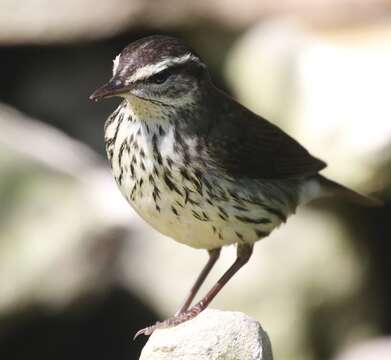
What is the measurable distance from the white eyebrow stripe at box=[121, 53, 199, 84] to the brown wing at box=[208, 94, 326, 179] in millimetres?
435

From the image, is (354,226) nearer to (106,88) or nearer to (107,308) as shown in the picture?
(107,308)

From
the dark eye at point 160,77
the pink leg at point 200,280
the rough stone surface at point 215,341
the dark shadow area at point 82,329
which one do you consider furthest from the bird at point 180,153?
the dark shadow area at point 82,329

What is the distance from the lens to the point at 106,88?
5613 mm

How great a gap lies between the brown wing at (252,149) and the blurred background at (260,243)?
2.59 m

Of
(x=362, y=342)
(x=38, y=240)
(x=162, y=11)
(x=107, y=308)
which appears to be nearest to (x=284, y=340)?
(x=362, y=342)

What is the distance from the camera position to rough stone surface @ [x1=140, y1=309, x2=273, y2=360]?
4906 mm

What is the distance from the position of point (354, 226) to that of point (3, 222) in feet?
8.52

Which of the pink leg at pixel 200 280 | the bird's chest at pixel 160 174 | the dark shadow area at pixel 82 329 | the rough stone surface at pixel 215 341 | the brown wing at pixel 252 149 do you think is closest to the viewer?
the rough stone surface at pixel 215 341

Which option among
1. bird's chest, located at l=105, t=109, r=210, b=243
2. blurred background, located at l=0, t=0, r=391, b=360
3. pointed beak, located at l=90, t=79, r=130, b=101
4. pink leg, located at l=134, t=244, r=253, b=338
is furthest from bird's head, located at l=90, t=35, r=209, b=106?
blurred background, located at l=0, t=0, r=391, b=360

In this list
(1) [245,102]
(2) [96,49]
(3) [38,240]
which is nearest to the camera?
(3) [38,240]

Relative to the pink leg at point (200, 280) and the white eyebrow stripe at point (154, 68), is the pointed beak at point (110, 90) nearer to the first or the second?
the white eyebrow stripe at point (154, 68)

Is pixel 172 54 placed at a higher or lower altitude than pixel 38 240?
higher

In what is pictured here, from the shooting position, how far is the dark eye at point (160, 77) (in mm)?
5796

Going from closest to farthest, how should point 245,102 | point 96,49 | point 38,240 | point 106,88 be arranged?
point 106,88 → point 38,240 → point 245,102 → point 96,49
